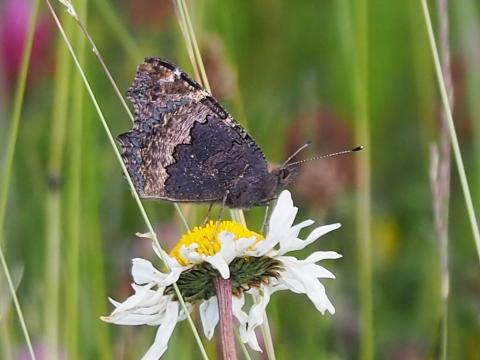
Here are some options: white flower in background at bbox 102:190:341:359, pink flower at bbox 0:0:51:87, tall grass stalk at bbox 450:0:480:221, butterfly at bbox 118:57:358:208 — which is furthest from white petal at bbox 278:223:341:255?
pink flower at bbox 0:0:51:87

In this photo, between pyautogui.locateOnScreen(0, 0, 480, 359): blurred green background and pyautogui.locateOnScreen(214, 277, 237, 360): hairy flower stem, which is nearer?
pyautogui.locateOnScreen(214, 277, 237, 360): hairy flower stem

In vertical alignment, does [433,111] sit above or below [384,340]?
above

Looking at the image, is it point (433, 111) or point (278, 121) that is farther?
point (278, 121)

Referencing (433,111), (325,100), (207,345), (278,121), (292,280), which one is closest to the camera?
(292,280)

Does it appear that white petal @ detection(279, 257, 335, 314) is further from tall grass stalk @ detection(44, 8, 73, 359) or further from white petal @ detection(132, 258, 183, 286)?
tall grass stalk @ detection(44, 8, 73, 359)

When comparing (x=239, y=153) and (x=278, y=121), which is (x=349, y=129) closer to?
(x=278, y=121)

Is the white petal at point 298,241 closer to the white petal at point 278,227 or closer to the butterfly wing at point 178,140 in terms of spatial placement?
the white petal at point 278,227

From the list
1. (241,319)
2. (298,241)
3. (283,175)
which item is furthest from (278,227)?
(283,175)

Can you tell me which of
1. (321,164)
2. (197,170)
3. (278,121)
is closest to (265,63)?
(278,121)
